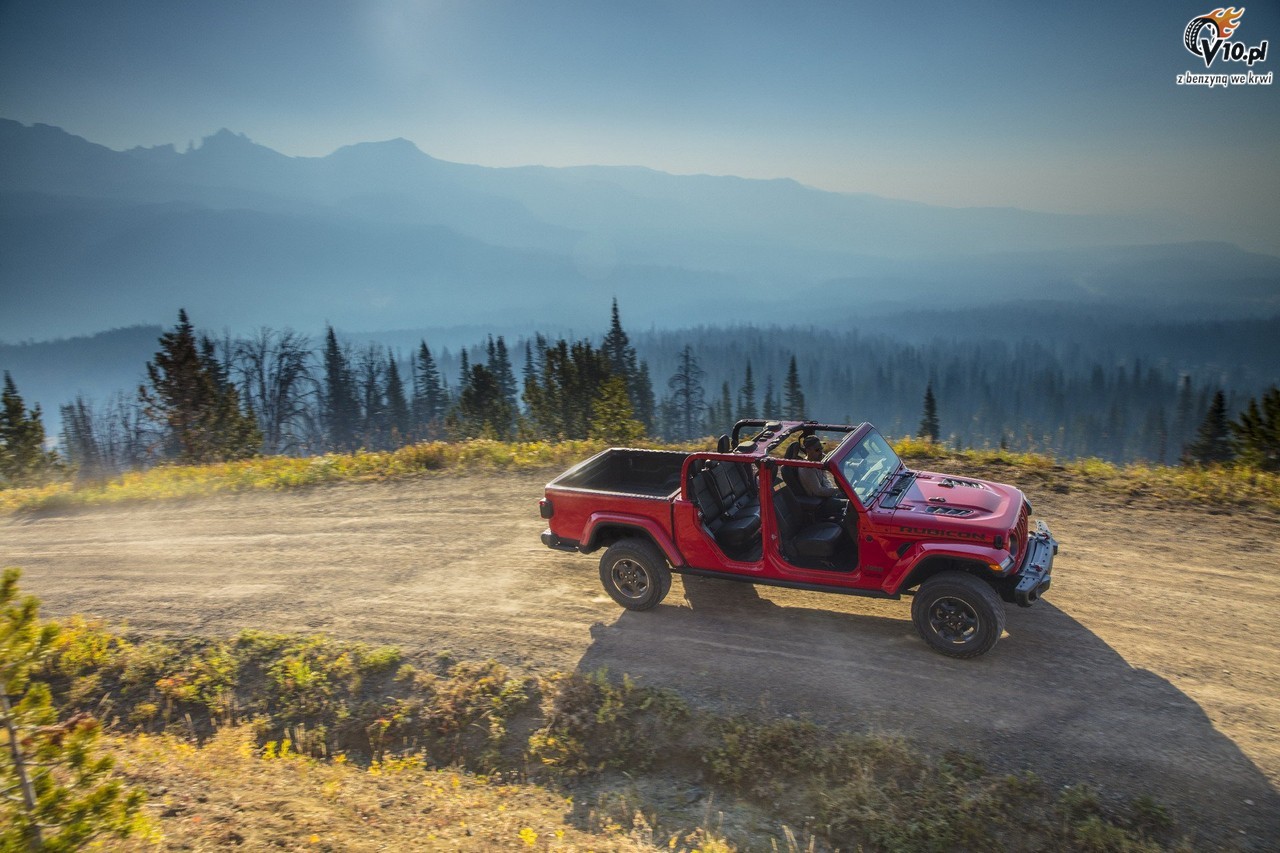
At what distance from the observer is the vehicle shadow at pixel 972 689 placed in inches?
224

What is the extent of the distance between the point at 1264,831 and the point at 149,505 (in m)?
19.3

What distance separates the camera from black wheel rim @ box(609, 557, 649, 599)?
8.88 m

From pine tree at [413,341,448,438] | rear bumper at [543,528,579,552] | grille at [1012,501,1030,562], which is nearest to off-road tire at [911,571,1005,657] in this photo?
grille at [1012,501,1030,562]

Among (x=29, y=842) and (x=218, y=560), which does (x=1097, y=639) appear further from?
(x=218, y=560)

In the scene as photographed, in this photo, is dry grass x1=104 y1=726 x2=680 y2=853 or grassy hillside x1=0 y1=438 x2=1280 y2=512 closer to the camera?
dry grass x1=104 y1=726 x2=680 y2=853

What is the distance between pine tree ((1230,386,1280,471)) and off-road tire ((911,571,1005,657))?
10.5 metres

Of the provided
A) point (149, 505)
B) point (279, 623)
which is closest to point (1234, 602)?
point (279, 623)

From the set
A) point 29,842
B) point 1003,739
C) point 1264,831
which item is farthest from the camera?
point 1003,739

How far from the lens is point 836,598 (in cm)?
903

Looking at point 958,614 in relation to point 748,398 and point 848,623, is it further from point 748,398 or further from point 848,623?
point 748,398

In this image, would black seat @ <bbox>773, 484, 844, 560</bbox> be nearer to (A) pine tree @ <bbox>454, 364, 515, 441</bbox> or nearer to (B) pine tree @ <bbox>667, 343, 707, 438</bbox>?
(A) pine tree @ <bbox>454, 364, 515, 441</bbox>

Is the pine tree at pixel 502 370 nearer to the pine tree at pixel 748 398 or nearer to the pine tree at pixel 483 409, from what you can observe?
the pine tree at pixel 483 409

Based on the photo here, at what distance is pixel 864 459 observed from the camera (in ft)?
27.5

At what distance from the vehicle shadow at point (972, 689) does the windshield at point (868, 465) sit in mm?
1738
